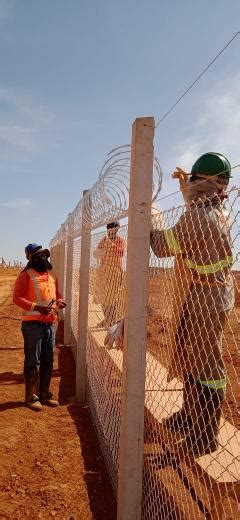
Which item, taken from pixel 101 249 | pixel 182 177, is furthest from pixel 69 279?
pixel 182 177

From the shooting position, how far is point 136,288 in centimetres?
262

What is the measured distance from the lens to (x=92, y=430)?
4.90 meters

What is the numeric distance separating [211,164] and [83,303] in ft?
10.1

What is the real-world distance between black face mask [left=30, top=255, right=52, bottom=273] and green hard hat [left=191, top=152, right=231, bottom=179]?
3210mm

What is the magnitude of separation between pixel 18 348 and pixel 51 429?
14.6ft

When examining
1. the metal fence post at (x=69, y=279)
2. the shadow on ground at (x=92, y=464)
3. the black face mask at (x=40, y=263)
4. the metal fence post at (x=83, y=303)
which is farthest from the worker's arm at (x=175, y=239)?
the metal fence post at (x=69, y=279)

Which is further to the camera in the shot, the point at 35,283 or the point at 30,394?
the point at 35,283

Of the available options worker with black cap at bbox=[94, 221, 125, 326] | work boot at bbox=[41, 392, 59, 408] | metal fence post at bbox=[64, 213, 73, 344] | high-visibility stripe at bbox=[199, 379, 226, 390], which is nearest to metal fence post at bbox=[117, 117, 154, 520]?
high-visibility stripe at bbox=[199, 379, 226, 390]

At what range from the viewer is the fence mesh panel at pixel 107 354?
3715 millimetres

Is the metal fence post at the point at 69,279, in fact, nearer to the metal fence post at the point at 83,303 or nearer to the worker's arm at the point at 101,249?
the metal fence post at the point at 83,303

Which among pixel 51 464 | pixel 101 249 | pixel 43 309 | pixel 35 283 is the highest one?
pixel 101 249

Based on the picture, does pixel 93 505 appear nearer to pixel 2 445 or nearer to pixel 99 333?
pixel 2 445

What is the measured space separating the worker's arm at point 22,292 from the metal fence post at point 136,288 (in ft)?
9.90

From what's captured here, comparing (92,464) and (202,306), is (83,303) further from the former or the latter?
(202,306)
